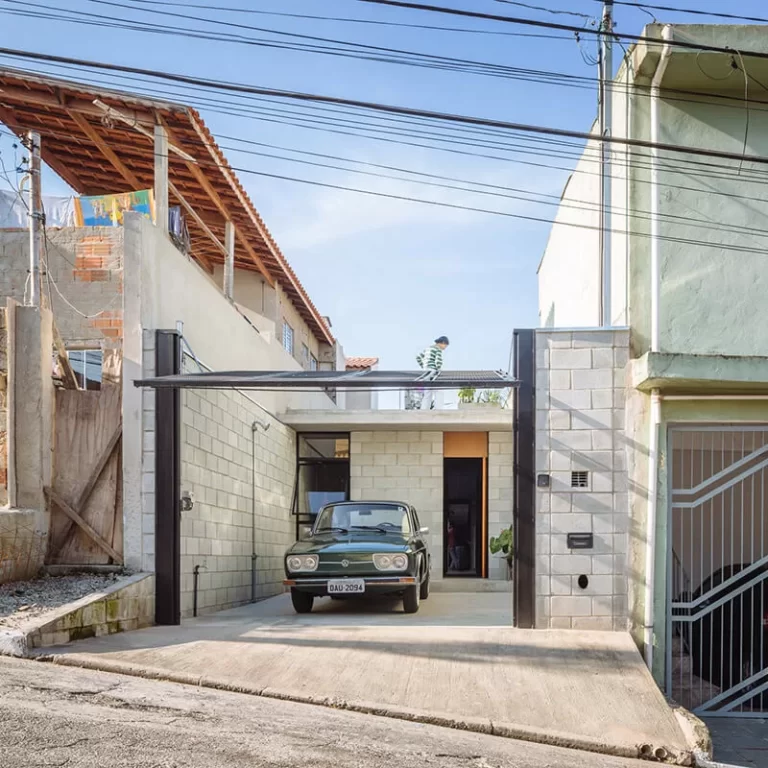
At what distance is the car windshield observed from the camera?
1172cm

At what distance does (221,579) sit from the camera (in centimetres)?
1152

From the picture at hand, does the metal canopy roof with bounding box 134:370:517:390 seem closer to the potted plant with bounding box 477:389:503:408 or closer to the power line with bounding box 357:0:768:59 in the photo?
the power line with bounding box 357:0:768:59

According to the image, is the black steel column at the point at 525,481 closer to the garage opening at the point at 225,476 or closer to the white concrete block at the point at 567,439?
the garage opening at the point at 225,476

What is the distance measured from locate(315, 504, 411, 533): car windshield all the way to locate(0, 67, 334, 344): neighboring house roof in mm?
5124

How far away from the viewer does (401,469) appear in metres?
18.2

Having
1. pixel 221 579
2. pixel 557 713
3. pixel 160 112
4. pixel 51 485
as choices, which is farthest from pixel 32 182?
pixel 557 713

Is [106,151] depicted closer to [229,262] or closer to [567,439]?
[229,262]

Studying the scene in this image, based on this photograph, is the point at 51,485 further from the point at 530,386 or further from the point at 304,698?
the point at 530,386

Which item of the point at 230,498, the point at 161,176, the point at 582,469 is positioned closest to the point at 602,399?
the point at 582,469

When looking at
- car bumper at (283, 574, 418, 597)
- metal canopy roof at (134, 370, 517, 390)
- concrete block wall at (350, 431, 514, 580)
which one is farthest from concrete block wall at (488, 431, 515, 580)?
metal canopy roof at (134, 370, 517, 390)

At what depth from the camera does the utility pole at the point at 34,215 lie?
1037 centimetres

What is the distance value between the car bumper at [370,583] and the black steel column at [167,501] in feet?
5.92

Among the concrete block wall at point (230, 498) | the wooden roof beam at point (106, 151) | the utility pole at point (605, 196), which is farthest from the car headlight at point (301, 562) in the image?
the wooden roof beam at point (106, 151)

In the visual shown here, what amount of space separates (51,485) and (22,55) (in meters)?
4.21
